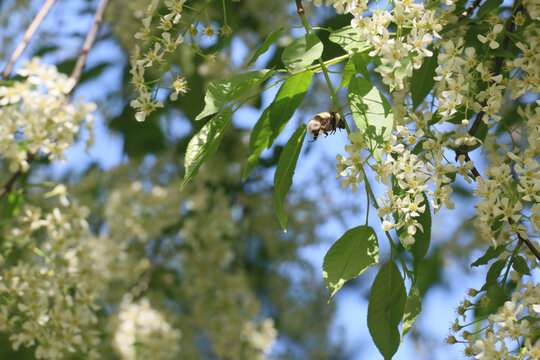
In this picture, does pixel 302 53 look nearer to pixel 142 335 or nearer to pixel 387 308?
pixel 387 308

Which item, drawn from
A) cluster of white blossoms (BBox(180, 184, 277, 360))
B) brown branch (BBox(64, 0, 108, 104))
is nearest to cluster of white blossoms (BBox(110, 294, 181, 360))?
cluster of white blossoms (BBox(180, 184, 277, 360))

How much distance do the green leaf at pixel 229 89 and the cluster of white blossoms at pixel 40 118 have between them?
601 millimetres

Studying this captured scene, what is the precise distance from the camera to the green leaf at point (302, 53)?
628 mm

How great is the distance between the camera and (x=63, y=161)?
3.85 feet

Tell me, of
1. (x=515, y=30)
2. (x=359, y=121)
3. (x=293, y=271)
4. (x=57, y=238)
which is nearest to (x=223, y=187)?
(x=293, y=271)

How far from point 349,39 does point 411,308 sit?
0.28 metres

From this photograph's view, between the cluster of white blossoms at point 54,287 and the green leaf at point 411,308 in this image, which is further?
the cluster of white blossoms at point 54,287

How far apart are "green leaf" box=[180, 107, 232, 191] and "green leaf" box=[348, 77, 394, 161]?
0.43 ft

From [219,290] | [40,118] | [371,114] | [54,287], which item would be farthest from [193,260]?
[371,114]

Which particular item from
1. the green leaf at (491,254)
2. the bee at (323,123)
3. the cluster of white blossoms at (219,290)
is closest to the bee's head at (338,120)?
the bee at (323,123)

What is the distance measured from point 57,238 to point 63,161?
220 millimetres

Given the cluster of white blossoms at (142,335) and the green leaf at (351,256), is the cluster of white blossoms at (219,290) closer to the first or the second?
the cluster of white blossoms at (142,335)

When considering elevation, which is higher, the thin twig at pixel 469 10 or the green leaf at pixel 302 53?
the green leaf at pixel 302 53

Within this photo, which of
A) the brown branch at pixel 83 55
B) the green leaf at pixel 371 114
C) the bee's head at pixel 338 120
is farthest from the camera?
the brown branch at pixel 83 55
